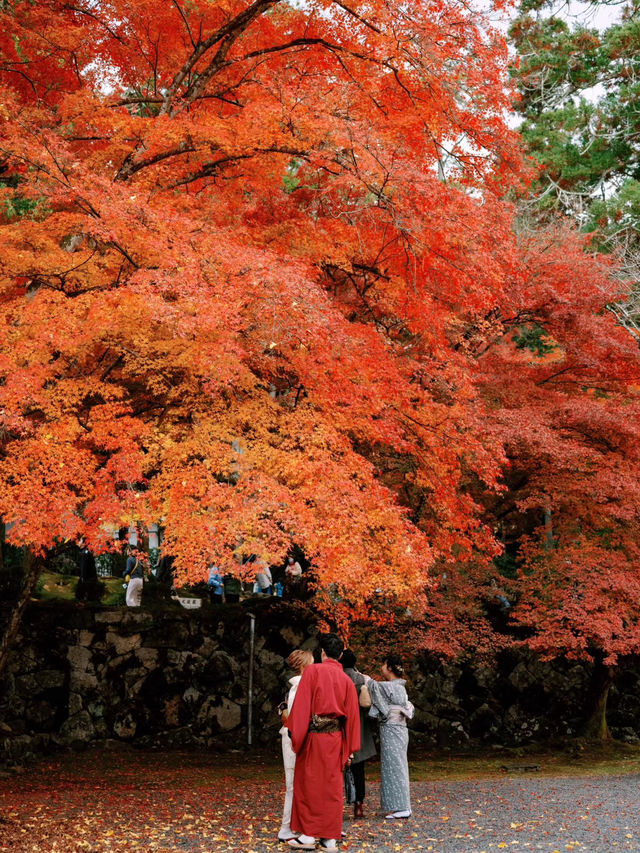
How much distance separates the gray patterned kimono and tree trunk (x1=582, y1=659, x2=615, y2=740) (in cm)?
906

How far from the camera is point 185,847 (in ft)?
18.7

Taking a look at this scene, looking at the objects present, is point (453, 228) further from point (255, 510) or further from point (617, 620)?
point (617, 620)

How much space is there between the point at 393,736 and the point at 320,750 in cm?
176

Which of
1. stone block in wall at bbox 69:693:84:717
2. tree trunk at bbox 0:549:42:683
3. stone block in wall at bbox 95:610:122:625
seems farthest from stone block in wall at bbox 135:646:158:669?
tree trunk at bbox 0:549:42:683

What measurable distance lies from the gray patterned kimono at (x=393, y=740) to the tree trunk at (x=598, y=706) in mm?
9059

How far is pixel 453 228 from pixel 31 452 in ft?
19.1

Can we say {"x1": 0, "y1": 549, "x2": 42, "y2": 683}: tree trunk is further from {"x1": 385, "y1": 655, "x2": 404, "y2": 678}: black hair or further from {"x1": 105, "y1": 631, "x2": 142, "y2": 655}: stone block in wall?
{"x1": 385, "y1": 655, "x2": 404, "y2": 678}: black hair

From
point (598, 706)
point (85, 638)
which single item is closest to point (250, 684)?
point (85, 638)

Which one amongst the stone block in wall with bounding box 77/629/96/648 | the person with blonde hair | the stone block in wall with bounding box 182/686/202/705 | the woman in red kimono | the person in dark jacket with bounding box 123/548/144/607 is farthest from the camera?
the stone block in wall with bounding box 182/686/202/705

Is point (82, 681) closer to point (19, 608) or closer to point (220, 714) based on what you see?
point (220, 714)

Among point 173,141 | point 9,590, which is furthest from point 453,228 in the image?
point 9,590

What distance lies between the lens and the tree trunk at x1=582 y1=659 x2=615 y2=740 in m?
14.5

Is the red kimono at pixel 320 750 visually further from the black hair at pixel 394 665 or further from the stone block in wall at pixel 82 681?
the stone block in wall at pixel 82 681

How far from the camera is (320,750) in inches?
210
